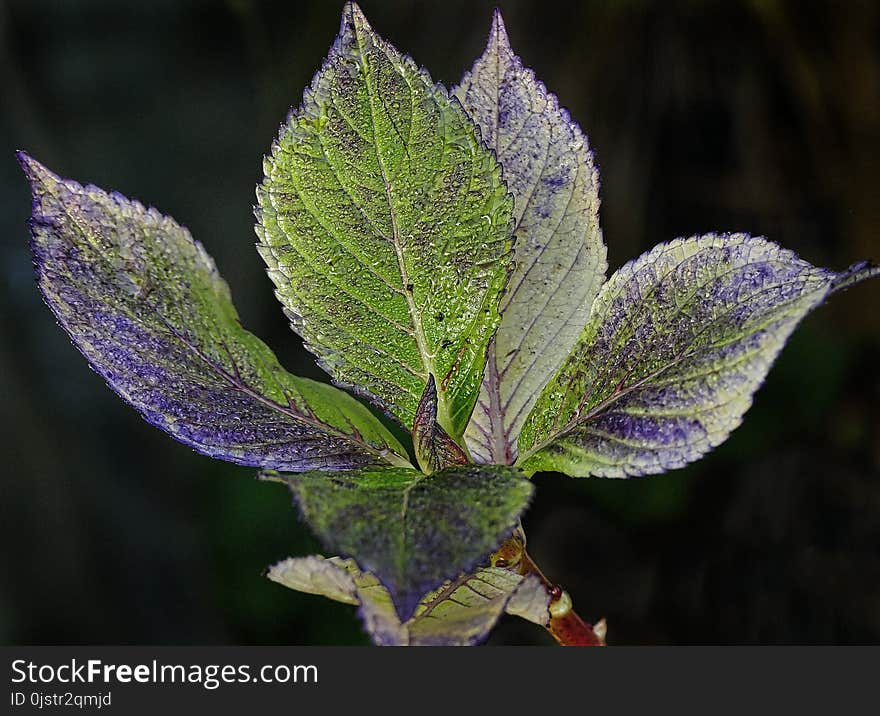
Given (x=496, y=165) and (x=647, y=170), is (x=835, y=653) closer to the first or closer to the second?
(x=496, y=165)

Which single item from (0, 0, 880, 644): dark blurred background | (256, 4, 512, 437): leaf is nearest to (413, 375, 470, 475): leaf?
(256, 4, 512, 437): leaf

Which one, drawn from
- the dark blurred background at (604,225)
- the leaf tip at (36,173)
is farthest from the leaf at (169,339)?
the dark blurred background at (604,225)

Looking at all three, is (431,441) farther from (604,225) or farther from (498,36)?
(604,225)

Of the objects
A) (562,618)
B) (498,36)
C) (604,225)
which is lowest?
(562,618)

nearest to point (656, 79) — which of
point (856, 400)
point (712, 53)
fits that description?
point (712, 53)

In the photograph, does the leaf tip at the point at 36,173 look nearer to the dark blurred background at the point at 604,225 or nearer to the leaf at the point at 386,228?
the leaf at the point at 386,228

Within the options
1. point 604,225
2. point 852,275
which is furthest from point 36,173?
point 604,225
